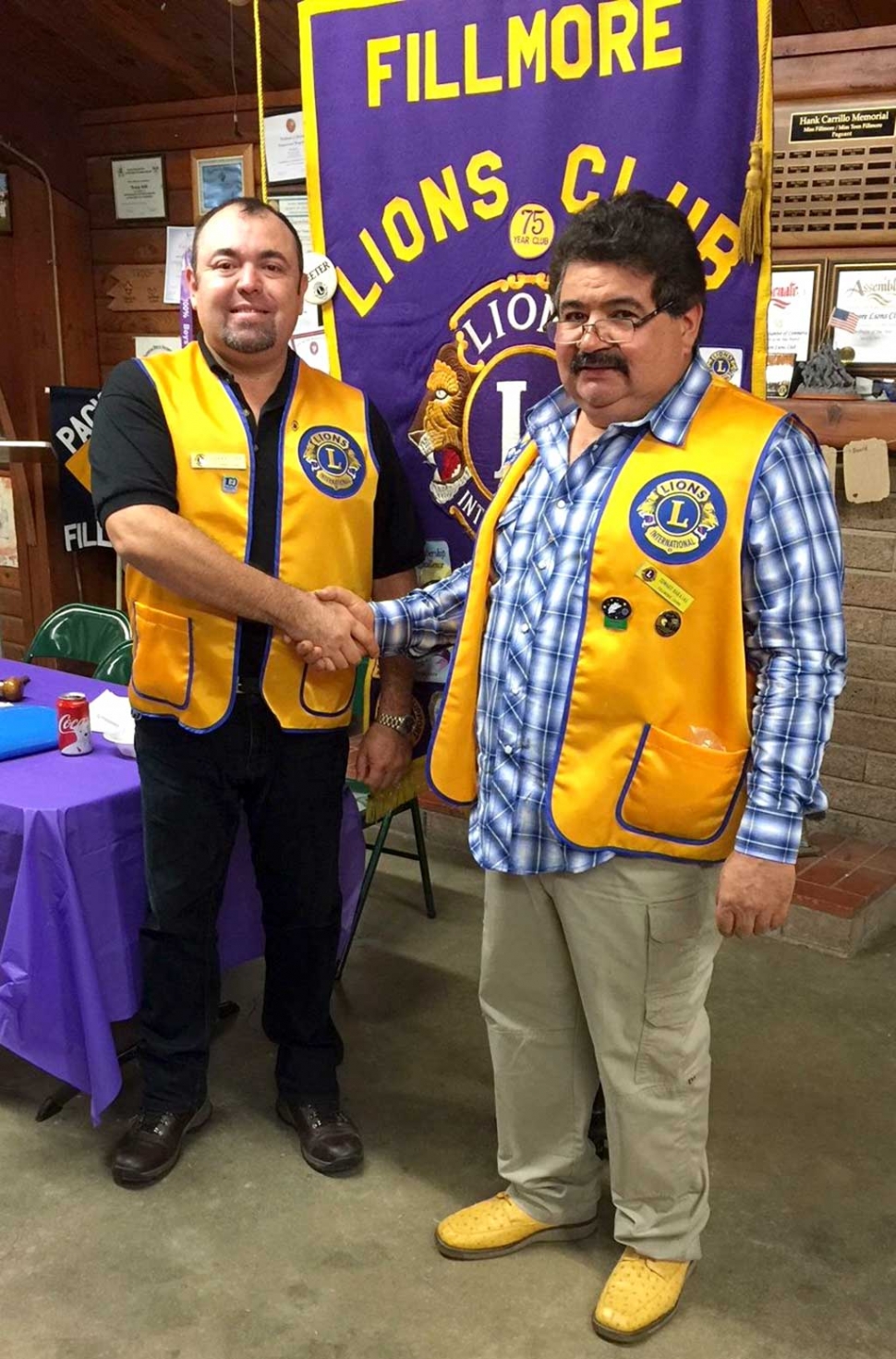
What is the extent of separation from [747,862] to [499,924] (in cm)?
45

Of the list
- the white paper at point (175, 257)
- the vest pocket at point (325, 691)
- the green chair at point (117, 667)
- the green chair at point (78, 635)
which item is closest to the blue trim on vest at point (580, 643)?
the vest pocket at point (325, 691)

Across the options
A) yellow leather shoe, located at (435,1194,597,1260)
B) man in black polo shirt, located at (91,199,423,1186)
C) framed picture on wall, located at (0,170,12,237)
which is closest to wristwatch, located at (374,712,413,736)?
man in black polo shirt, located at (91,199,423,1186)

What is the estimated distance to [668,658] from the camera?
5.05 ft

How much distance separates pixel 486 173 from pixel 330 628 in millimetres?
886

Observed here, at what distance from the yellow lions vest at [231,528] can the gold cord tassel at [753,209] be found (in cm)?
72

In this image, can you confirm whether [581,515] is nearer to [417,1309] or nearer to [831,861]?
[417,1309]

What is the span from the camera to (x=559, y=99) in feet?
6.26

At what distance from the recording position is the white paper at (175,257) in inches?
162

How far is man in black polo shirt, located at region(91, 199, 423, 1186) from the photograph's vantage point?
6.06 feet

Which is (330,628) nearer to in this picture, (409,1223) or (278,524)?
(278,524)

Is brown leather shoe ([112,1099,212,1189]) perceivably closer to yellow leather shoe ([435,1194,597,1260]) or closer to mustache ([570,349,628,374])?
yellow leather shoe ([435,1194,597,1260])

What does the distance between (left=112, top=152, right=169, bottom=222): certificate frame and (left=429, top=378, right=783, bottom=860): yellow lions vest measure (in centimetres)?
321

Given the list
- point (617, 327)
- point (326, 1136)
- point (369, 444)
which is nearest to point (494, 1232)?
point (326, 1136)

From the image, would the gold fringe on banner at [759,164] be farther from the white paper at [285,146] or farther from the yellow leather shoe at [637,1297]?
the white paper at [285,146]
